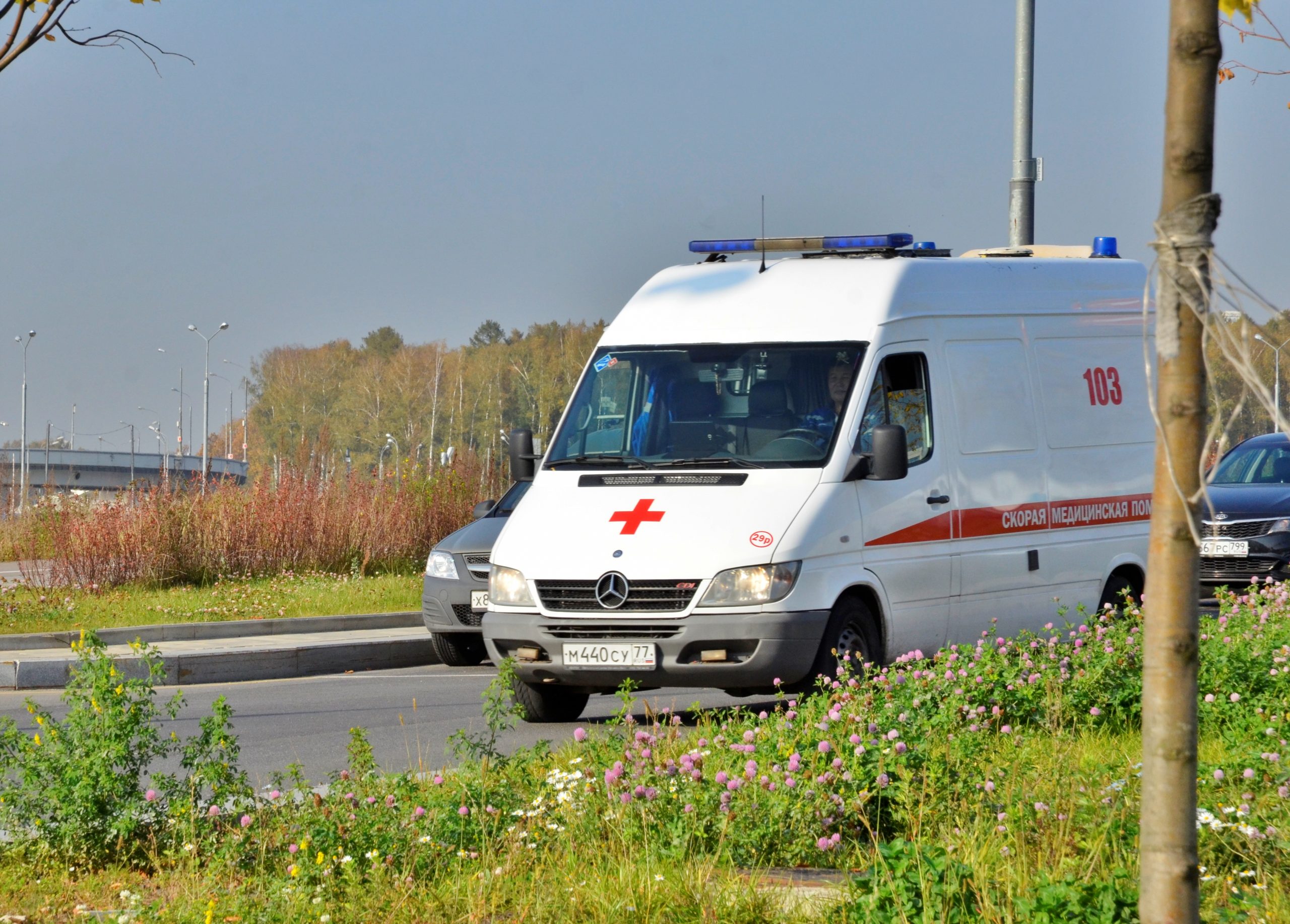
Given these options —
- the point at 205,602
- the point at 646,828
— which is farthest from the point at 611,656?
the point at 205,602

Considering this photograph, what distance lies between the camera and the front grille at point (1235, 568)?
1540 centimetres

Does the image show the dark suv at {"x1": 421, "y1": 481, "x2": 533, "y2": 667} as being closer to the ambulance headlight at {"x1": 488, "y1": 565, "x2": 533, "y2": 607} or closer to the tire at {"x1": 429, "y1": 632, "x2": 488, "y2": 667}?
the tire at {"x1": 429, "y1": 632, "x2": 488, "y2": 667}

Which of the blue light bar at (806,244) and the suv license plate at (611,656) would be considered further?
the blue light bar at (806,244)

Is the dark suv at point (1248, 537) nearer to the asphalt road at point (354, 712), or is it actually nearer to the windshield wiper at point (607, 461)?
the asphalt road at point (354, 712)

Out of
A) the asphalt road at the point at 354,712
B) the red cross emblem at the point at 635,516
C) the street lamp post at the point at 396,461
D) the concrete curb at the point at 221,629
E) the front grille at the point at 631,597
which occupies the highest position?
the street lamp post at the point at 396,461

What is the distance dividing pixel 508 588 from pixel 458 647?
14.6 feet

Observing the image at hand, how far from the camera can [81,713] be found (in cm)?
514

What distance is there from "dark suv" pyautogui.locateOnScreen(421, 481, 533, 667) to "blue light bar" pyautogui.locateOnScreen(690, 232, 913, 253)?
9.76 ft

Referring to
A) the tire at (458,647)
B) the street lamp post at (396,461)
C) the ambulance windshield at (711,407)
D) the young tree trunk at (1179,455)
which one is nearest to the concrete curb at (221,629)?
the tire at (458,647)

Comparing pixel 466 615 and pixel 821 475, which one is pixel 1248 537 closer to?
pixel 466 615

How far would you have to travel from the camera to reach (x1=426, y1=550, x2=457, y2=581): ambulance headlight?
489 inches

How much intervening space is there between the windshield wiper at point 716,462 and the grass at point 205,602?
6.87 metres

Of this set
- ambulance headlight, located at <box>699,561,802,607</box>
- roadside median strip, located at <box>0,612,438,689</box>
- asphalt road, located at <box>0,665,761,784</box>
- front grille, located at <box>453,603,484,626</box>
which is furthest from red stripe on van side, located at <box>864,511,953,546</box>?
roadside median strip, located at <box>0,612,438,689</box>

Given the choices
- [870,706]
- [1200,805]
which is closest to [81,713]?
[870,706]
